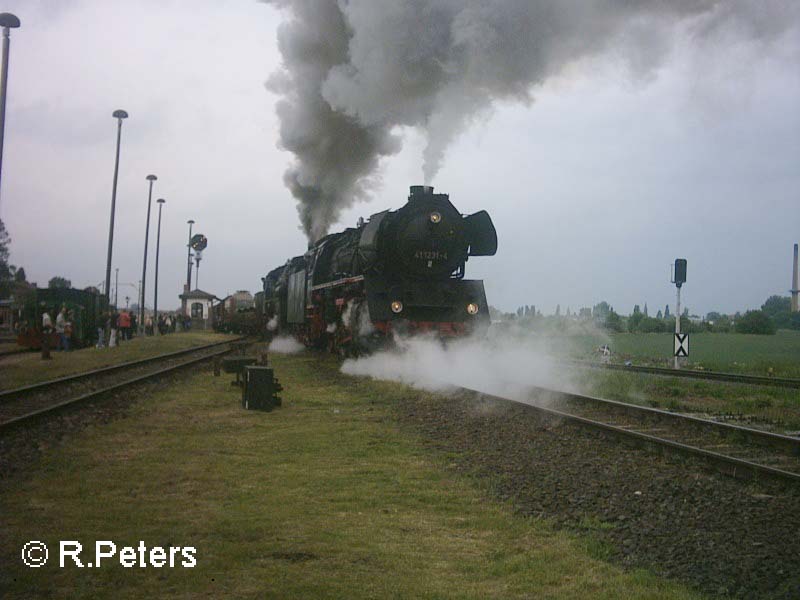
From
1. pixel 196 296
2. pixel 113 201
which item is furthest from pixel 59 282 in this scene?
pixel 113 201

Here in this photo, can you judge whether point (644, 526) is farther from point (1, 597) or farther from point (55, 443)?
point (55, 443)

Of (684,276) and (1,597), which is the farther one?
(684,276)

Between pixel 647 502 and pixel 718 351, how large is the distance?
84.8 feet

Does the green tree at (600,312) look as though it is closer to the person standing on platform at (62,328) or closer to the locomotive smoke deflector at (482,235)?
the locomotive smoke deflector at (482,235)

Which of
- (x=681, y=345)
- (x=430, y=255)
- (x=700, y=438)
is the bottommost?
(x=700, y=438)

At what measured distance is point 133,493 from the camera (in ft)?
20.2

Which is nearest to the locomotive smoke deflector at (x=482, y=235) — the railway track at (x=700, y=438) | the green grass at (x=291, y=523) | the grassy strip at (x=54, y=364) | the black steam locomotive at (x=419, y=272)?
the black steam locomotive at (x=419, y=272)

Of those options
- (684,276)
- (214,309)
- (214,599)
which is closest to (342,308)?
(684,276)

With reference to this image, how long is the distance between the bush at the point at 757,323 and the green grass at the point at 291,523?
29876 millimetres

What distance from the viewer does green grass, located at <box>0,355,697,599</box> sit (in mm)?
4184

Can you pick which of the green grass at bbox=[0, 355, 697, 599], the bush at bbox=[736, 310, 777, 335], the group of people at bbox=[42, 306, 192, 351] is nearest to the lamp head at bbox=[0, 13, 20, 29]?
the group of people at bbox=[42, 306, 192, 351]

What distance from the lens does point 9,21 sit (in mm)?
19797

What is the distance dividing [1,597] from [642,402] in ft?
34.0

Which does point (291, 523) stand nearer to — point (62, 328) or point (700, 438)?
point (700, 438)
